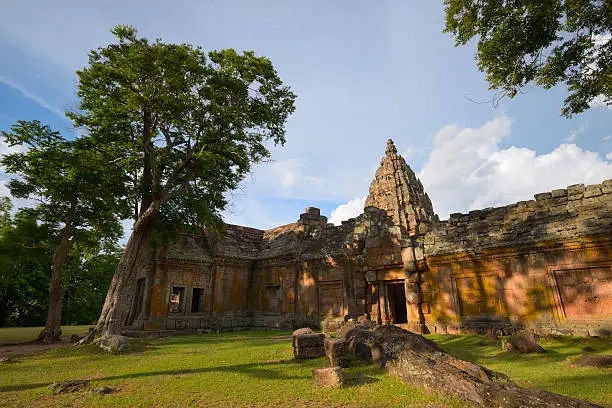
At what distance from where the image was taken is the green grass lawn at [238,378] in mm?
4609

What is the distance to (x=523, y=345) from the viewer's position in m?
7.71

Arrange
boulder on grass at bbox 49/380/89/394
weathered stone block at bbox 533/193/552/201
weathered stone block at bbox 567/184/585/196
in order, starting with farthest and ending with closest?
weathered stone block at bbox 533/193/552/201 < weathered stone block at bbox 567/184/585/196 < boulder on grass at bbox 49/380/89/394

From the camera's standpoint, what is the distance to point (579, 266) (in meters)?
9.59

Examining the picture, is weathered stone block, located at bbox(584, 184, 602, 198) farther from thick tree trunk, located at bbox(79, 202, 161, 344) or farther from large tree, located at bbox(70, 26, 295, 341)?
thick tree trunk, located at bbox(79, 202, 161, 344)

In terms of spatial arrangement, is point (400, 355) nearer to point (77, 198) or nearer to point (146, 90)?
point (146, 90)

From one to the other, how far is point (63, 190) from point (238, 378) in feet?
38.3

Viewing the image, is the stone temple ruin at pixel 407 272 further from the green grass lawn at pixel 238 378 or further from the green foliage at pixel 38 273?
the green foliage at pixel 38 273

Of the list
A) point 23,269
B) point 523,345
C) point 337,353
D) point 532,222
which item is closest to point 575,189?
point 532,222

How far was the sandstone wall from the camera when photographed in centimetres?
938

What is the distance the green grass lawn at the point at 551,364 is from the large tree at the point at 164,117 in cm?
1077

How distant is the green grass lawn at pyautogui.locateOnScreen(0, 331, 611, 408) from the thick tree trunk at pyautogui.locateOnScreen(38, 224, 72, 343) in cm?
516

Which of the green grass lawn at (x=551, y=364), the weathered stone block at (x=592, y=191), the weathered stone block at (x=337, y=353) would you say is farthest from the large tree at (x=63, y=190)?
the weathered stone block at (x=592, y=191)

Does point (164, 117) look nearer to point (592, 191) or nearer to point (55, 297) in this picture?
point (55, 297)

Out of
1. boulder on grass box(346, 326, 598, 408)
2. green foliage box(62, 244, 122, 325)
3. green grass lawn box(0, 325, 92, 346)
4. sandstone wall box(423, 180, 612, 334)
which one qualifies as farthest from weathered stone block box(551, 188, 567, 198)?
green foliage box(62, 244, 122, 325)
